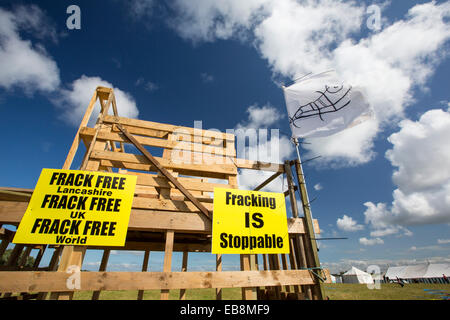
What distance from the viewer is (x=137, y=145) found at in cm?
492

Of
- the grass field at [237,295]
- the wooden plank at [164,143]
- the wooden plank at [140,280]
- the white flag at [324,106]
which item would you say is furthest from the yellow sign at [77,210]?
the grass field at [237,295]

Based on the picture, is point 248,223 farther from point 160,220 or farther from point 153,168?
point 153,168

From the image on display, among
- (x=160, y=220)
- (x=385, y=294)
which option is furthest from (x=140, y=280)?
(x=385, y=294)

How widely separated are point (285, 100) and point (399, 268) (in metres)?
106

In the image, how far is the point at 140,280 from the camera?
11.4 ft

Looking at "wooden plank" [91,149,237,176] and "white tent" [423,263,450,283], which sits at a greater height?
"wooden plank" [91,149,237,176]

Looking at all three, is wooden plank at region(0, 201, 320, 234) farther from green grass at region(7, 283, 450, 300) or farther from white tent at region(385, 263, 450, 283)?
white tent at region(385, 263, 450, 283)

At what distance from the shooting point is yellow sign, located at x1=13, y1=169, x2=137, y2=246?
351 cm

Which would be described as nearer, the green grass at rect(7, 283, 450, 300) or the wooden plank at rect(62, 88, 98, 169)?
the wooden plank at rect(62, 88, 98, 169)

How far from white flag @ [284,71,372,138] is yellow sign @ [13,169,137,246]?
18.1 feet

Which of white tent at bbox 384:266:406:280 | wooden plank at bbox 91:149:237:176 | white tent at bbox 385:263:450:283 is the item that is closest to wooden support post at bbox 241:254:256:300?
wooden plank at bbox 91:149:237:176

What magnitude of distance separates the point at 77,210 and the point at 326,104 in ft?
24.5
